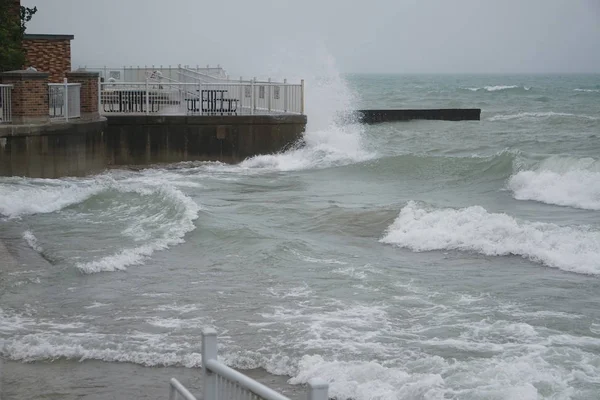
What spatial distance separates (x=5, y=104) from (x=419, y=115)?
3412cm

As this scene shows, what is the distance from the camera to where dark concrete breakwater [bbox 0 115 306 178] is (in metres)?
22.6

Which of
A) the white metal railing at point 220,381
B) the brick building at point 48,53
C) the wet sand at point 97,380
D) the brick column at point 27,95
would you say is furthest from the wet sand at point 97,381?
the brick building at point 48,53

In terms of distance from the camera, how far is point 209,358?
4.74m

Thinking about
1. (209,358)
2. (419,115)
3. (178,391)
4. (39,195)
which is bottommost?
(39,195)

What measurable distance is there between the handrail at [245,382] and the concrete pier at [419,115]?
149ft


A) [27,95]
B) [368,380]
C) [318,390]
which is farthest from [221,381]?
[27,95]

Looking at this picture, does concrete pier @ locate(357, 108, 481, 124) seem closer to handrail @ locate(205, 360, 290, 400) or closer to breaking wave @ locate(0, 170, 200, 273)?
breaking wave @ locate(0, 170, 200, 273)

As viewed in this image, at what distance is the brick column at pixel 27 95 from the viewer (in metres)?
22.4

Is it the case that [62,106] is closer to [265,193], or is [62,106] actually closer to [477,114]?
[265,193]

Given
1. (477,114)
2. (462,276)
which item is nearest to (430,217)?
(462,276)

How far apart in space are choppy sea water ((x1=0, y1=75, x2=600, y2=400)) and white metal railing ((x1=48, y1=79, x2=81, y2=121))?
184cm

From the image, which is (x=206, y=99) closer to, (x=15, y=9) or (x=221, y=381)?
(x=15, y=9)

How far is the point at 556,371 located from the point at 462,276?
15.4ft

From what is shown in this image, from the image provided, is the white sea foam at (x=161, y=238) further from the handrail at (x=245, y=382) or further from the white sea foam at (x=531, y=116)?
the white sea foam at (x=531, y=116)
